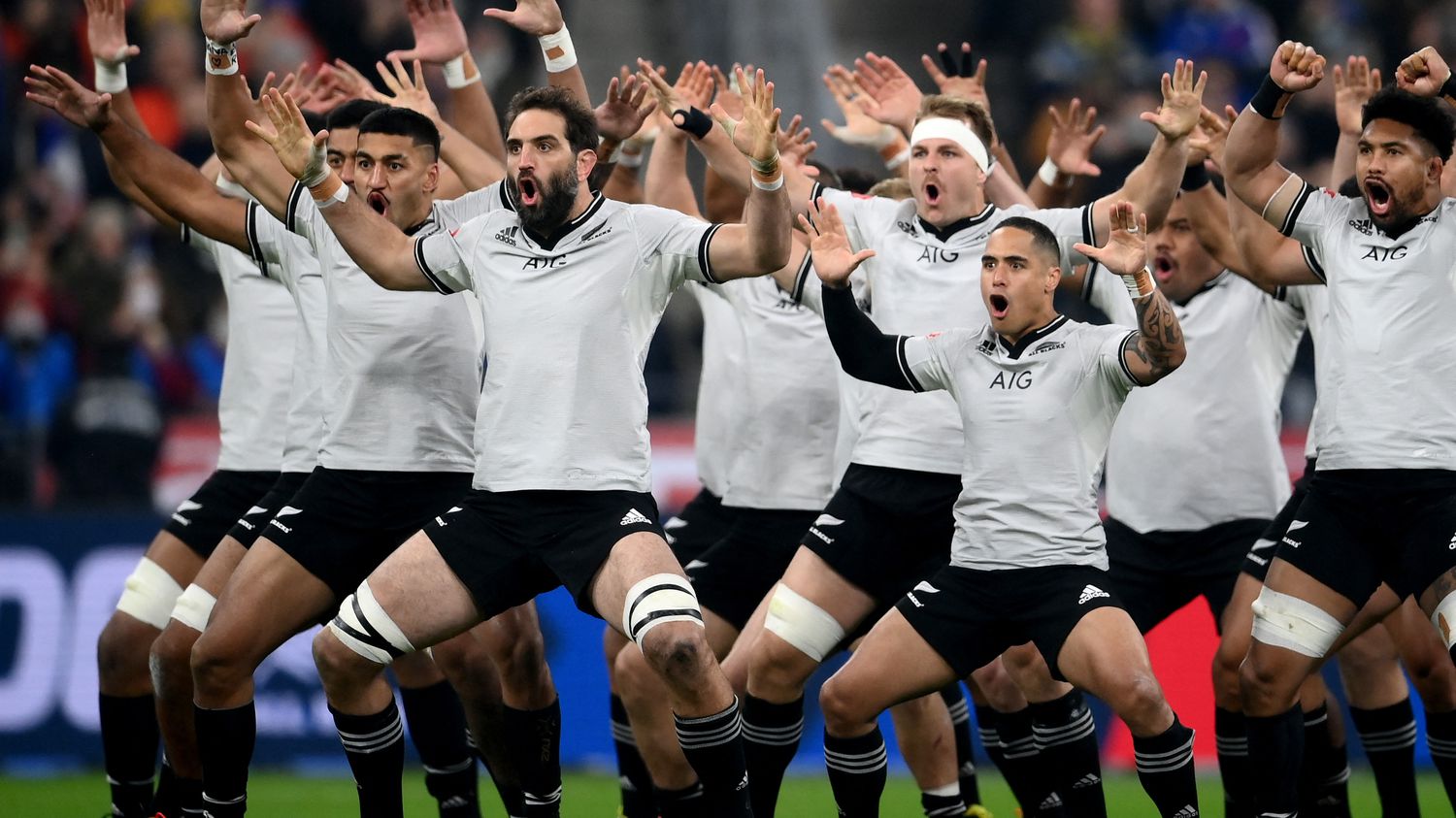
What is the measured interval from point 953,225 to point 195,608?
3.68m

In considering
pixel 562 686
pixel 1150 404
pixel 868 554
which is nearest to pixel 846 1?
pixel 562 686

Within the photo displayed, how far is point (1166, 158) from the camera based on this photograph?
802cm

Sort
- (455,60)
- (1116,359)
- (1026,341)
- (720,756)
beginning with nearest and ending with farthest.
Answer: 1. (720,756)
2. (1116,359)
3. (1026,341)
4. (455,60)

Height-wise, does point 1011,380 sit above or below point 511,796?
above

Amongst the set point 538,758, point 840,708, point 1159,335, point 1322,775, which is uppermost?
point 1159,335

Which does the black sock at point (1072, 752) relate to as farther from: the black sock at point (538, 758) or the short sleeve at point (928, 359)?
the black sock at point (538, 758)

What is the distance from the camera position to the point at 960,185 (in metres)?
8.40

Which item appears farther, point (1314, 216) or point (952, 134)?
point (952, 134)

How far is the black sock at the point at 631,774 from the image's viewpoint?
9.52 meters

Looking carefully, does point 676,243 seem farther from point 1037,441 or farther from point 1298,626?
point 1298,626

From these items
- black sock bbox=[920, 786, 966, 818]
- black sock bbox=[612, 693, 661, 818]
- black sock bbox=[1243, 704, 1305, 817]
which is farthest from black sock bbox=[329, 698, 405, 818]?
black sock bbox=[1243, 704, 1305, 817]

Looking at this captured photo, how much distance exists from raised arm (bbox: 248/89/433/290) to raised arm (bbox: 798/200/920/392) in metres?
1.60

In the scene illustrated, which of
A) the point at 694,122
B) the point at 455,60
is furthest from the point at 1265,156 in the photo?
the point at 455,60

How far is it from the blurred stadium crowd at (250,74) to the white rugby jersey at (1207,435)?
483 cm
